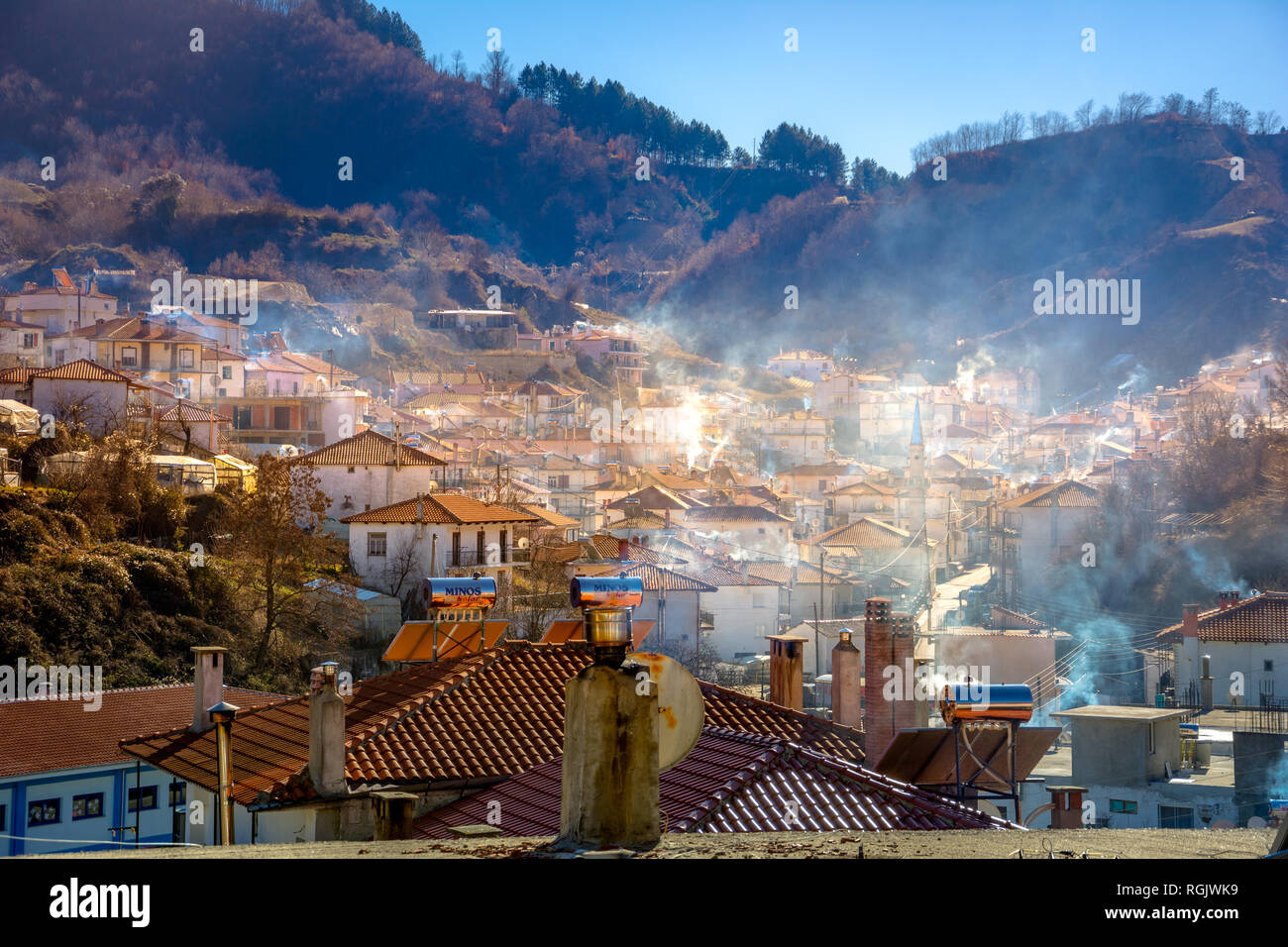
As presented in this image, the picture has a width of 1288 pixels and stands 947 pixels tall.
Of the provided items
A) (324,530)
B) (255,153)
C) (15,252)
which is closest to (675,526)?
(324,530)

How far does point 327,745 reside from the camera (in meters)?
9.10

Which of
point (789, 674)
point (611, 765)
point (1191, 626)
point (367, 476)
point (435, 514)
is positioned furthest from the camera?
point (367, 476)

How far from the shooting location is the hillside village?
1034cm

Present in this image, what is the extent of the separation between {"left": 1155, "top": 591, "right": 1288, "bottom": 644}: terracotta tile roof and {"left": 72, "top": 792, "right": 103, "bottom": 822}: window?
23.3m

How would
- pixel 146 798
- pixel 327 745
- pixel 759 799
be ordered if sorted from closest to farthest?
pixel 759 799 → pixel 327 745 → pixel 146 798

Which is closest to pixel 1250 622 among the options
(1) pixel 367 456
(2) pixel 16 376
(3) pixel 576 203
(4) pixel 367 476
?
(4) pixel 367 476

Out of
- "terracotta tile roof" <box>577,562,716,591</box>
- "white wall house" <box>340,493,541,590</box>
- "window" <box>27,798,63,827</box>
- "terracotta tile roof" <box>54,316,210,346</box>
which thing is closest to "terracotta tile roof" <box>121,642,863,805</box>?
"window" <box>27,798,63,827</box>

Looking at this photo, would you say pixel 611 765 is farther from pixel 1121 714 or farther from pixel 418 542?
pixel 418 542

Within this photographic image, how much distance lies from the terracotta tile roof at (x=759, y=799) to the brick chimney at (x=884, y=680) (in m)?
3.42

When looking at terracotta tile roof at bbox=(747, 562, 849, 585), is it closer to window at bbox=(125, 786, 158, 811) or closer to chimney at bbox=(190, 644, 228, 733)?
window at bbox=(125, 786, 158, 811)

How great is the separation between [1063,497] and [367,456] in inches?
1130

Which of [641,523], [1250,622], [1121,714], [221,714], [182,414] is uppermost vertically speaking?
[182,414]

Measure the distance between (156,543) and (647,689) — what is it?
27.9 m

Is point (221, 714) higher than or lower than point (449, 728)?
higher
